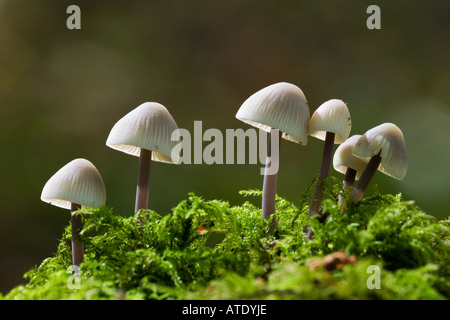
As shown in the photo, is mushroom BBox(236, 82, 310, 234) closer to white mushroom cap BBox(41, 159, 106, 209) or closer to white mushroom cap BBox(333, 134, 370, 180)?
white mushroom cap BBox(333, 134, 370, 180)

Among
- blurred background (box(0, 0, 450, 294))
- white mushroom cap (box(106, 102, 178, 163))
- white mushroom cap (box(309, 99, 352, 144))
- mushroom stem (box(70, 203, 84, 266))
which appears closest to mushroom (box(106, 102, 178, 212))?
white mushroom cap (box(106, 102, 178, 163))

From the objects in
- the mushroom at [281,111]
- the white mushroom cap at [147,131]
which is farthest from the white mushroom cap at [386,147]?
the white mushroom cap at [147,131]

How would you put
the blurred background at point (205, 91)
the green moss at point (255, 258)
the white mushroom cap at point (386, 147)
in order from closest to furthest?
the green moss at point (255, 258)
the white mushroom cap at point (386, 147)
the blurred background at point (205, 91)

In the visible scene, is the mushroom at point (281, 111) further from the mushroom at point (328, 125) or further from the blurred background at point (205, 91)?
the blurred background at point (205, 91)

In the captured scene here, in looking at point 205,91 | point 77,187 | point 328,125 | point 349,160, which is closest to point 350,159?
point 349,160

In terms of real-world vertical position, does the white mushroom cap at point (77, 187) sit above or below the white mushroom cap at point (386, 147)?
below

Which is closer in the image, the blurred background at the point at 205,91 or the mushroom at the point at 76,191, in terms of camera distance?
the mushroom at the point at 76,191

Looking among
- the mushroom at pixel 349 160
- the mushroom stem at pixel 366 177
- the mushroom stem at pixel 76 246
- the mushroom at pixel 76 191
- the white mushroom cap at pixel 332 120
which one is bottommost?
the mushroom stem at pixel 76 246
